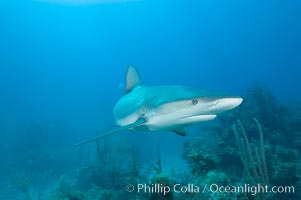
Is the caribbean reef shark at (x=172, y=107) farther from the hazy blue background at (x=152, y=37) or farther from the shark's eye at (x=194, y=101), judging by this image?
the hazy blue background at (x=152, y=37)

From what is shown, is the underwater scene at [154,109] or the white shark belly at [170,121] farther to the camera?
the underwater scene at [154,109]

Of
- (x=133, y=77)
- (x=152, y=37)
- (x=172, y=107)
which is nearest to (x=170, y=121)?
(x=172, y=107)

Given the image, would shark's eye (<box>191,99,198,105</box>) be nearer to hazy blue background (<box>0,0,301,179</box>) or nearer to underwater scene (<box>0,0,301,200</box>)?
underwater scene (<box>0,0,301,200</box>)

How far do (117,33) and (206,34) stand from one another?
59.1m

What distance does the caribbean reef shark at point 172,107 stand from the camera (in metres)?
3.96

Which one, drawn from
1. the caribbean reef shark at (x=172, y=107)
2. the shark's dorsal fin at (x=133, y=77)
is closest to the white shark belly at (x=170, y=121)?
the caribbean reef shark at (x=172, y=107)

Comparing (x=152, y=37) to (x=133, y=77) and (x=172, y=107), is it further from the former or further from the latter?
(x=172, y=107)

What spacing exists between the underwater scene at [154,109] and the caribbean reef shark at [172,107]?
0.08 ft

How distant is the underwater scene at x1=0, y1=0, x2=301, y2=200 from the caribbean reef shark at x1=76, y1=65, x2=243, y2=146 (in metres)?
0.02

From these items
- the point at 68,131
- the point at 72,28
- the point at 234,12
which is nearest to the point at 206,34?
the point at 234,12

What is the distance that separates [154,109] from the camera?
16.5 feet

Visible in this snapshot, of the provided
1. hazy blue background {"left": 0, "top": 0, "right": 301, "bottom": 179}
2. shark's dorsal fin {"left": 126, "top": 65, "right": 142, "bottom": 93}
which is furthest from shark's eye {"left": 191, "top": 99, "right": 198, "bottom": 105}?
hazy blue background {"left": 0, "top": 0, "right": 301, "bottom": 179}

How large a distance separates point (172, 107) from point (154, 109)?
571 millimetres

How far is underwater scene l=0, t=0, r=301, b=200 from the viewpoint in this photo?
4969mm
